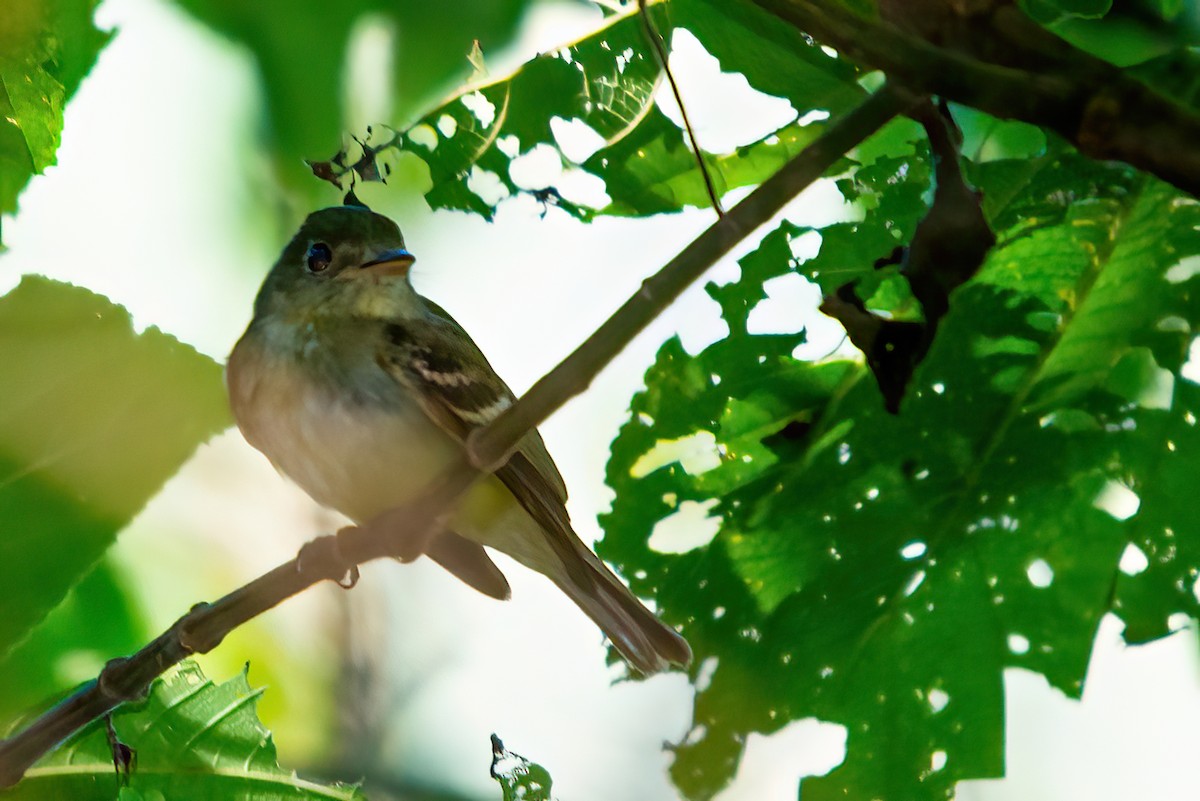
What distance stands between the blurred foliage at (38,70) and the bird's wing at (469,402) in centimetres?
118

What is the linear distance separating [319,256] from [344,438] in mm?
557

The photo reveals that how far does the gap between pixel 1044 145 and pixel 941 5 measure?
62 centimetres

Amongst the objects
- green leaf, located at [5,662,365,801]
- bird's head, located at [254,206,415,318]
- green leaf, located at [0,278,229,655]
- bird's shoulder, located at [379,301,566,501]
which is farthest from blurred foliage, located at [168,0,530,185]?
green leaf, located at [5,662,365,801]

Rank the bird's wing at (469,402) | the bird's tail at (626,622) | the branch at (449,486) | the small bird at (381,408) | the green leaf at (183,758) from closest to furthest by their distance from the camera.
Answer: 1. the branch at (449,486)
2. the green leaf at (183,758)
3. the bird's tail at (626,622)
4. the bird's wing at (469,402)
5. the small bird at (381,408)

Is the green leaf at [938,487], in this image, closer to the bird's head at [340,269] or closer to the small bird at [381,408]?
the small bird at [381,408]

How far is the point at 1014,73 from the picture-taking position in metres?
1.25

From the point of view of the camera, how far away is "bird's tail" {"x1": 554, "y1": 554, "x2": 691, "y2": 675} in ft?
6.95

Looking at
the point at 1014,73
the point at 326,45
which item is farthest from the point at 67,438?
the point at 326,45

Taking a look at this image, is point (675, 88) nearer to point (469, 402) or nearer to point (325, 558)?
point (325, 558)

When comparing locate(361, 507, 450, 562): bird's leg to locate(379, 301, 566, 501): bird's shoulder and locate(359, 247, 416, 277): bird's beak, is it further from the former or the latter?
locate(359, 247, 416, 277): bird's beak

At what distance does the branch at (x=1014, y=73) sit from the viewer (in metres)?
1.22

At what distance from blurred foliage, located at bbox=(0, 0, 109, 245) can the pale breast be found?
1.21m

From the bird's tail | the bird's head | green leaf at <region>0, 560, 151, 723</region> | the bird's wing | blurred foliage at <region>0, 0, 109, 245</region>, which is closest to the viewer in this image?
blurred foliage at <region>0, 0, 109, 245</region>

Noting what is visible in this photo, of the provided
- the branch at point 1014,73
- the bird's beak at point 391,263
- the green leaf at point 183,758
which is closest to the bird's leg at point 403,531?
the green leaf at point 183,758
